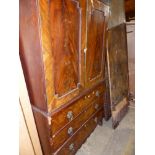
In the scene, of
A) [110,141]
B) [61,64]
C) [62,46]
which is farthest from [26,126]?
[110,141]

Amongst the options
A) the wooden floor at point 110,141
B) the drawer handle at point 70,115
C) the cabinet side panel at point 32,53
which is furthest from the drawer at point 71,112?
the wooden floor at point 110,141

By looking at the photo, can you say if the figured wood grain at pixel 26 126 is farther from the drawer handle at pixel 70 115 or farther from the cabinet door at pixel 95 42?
the cabinet door at pixel 95 42

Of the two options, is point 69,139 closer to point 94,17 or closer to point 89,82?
point 89,82

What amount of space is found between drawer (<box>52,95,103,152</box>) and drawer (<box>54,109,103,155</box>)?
54 millimetres

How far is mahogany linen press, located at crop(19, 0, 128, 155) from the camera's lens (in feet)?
4.32

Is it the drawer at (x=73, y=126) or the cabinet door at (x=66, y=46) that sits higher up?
the cabinet door at (x=66, y=46)

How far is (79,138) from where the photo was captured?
6.47 ft

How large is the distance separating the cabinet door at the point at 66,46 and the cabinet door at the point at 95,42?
0.17m

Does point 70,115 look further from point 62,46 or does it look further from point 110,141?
point 110,141

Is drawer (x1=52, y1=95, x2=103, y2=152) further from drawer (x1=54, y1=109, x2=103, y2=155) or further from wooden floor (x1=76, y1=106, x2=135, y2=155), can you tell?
wooden floor (x1=76, y1=106, x2=135, y2=155)

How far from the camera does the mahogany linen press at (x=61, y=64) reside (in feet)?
4.32
